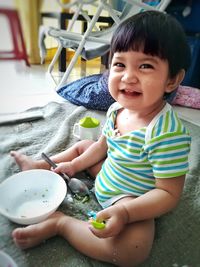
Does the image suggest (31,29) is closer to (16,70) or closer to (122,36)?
(16,70)

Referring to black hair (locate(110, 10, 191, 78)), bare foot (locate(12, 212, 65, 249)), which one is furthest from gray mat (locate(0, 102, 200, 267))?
black hair (locate(110, 10, 191, 78))

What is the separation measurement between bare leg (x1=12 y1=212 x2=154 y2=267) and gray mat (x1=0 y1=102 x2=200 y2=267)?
Answer: 19 millimetres

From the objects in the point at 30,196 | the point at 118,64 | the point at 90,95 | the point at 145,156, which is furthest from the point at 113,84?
the point at 90,95

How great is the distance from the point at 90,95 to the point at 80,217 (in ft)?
2.39

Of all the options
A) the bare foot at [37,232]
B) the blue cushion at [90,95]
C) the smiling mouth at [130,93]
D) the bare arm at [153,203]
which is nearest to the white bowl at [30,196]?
the bare foot at [37,232]

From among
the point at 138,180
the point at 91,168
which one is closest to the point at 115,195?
the point at 138,180

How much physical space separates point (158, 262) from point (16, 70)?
1.44 ft

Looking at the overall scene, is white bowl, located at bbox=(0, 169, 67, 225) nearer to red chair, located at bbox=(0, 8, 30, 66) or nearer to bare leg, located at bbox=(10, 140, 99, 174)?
bare leg, located at bbox=(10, 140, 99, 174)

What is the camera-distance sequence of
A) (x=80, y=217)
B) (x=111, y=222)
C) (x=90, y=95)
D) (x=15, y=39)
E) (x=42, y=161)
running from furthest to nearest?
1. (x=90, y=95)
2. (x=42, y=161)
3. (x=80, y=217)
4. (x=111, y=222)
5. (x=15, y=39)

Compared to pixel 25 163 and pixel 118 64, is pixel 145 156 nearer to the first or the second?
pixel 118 64

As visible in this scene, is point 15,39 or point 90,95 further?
point 90,95

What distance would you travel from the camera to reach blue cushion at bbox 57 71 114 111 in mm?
1187

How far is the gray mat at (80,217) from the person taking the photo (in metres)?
0.44

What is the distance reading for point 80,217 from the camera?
22.6 inches
